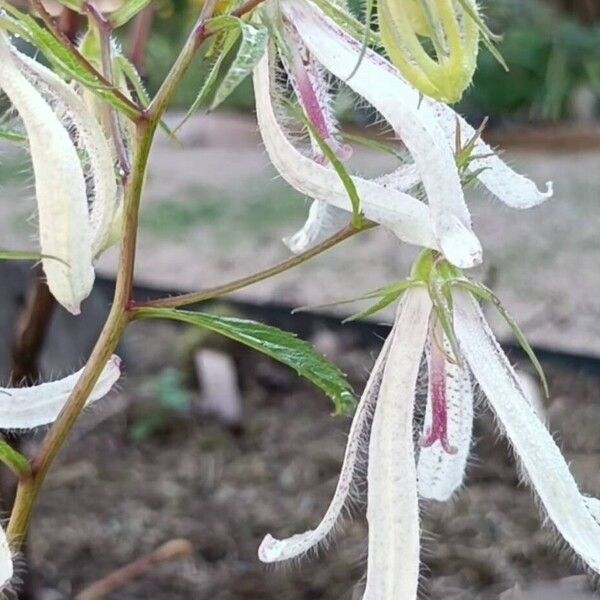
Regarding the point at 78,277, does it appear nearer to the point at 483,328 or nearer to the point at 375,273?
the point at 483,328

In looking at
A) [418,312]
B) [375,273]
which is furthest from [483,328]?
[375,273]

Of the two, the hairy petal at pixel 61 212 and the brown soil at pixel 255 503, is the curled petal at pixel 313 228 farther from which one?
the brown soil at pixel 255 503

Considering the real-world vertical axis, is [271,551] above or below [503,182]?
below

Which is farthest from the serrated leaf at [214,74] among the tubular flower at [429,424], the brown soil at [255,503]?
the brown soil at [255,503]

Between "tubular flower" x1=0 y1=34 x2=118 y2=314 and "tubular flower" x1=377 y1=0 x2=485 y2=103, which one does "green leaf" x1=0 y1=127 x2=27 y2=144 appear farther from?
"tubular flower" x1=377 y1=0 x2=485 y2=103

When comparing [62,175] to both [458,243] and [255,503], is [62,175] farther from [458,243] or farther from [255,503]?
[255,503]

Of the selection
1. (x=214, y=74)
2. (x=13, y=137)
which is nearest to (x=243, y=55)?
(x=214, y=74)

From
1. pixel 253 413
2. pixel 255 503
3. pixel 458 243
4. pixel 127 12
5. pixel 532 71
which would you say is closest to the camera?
pixel 458 243
